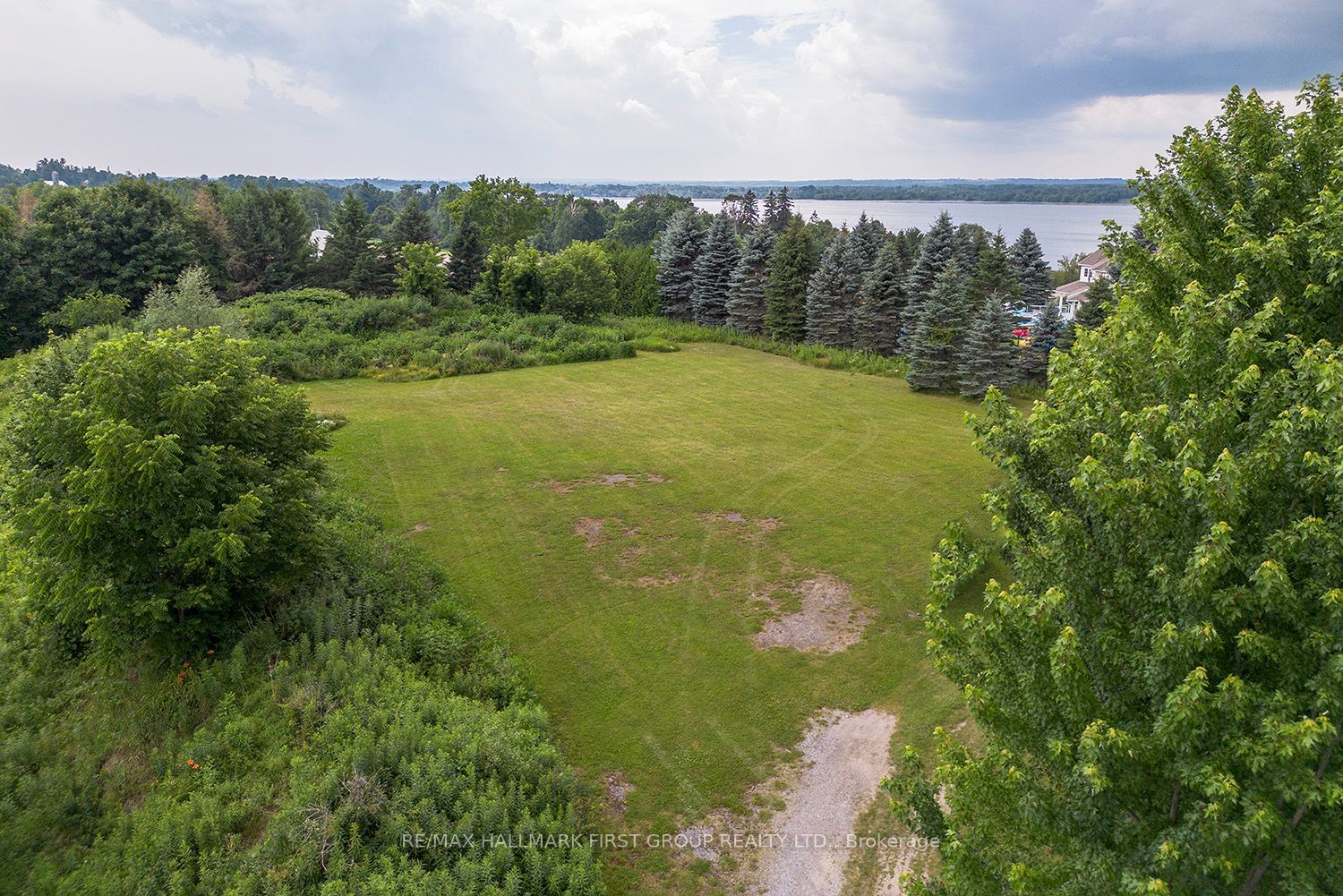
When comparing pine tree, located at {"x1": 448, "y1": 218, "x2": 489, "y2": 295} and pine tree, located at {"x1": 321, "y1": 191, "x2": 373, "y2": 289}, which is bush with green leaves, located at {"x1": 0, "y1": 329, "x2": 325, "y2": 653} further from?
pine tree, located at {"x1": 321, "y1": 191, "x2": 373, "y2": 289}

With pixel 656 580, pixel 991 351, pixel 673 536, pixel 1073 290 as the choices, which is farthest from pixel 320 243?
pixel 656 580

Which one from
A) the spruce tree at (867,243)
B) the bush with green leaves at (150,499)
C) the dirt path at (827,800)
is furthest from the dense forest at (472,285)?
the dirt path at (827,800)

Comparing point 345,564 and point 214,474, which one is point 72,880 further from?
point 345,564

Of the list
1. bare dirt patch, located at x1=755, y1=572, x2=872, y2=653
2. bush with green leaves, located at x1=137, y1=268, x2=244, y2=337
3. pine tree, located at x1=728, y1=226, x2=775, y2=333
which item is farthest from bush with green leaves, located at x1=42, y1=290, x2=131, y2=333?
bare dirt patch, located at x1=755, y1=572, x2=872, y2=653

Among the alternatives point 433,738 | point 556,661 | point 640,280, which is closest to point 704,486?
point 556,661

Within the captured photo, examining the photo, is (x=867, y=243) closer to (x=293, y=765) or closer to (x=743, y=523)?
(x=743, y=523)

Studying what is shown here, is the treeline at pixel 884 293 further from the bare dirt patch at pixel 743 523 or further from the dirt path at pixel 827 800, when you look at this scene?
the dirt path at pixel 827 800

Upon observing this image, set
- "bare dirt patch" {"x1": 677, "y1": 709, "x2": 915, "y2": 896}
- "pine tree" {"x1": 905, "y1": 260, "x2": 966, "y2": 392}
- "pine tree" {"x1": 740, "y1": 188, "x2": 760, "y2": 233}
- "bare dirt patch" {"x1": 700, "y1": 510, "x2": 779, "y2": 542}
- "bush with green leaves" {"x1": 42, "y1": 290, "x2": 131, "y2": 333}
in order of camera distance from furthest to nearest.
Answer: "pine tree" {"x1": 740, "y1": 188, "x2": 760, "y2": 233} → "bush with green leaves" {"x1": 42, "y1": 290, "x2": 131, "y2": 333} → "pine tree" {"x1": 905, "y1": 260, "x2": 966, "y2": 392} → "bare dirt patch" {"x1": 700, "y1": 510, "x2": 779, "y2": 542} → "bare dirt patch" {"x1": 677, "y1": 709, "x2": 915, "y2": 896}
